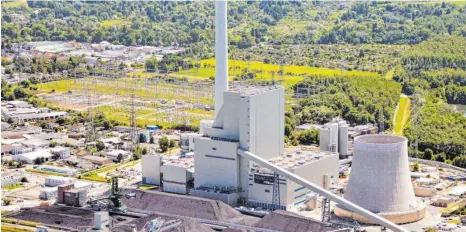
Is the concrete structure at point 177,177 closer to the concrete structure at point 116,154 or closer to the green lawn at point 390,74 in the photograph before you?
the concrete structure at point 116,154

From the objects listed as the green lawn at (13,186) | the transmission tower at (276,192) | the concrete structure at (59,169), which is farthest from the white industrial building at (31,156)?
the transmission tower at (276,192)

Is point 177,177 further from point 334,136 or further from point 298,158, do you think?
point 334,136

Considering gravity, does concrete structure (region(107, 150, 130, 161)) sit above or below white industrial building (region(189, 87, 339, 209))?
below

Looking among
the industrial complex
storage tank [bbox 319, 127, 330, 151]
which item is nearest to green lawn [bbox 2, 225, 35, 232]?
the industrial complex

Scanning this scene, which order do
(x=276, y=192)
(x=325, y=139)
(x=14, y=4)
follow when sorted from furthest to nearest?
(x=14, y=4) < (x=325, y=139) < (x=276, y=192)

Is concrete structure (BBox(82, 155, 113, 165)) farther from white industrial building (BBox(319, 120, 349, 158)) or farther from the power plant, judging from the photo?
white industrial building (BBox(319, 120, 349, 158))

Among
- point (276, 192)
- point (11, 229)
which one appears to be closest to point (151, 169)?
point (276, 192)
